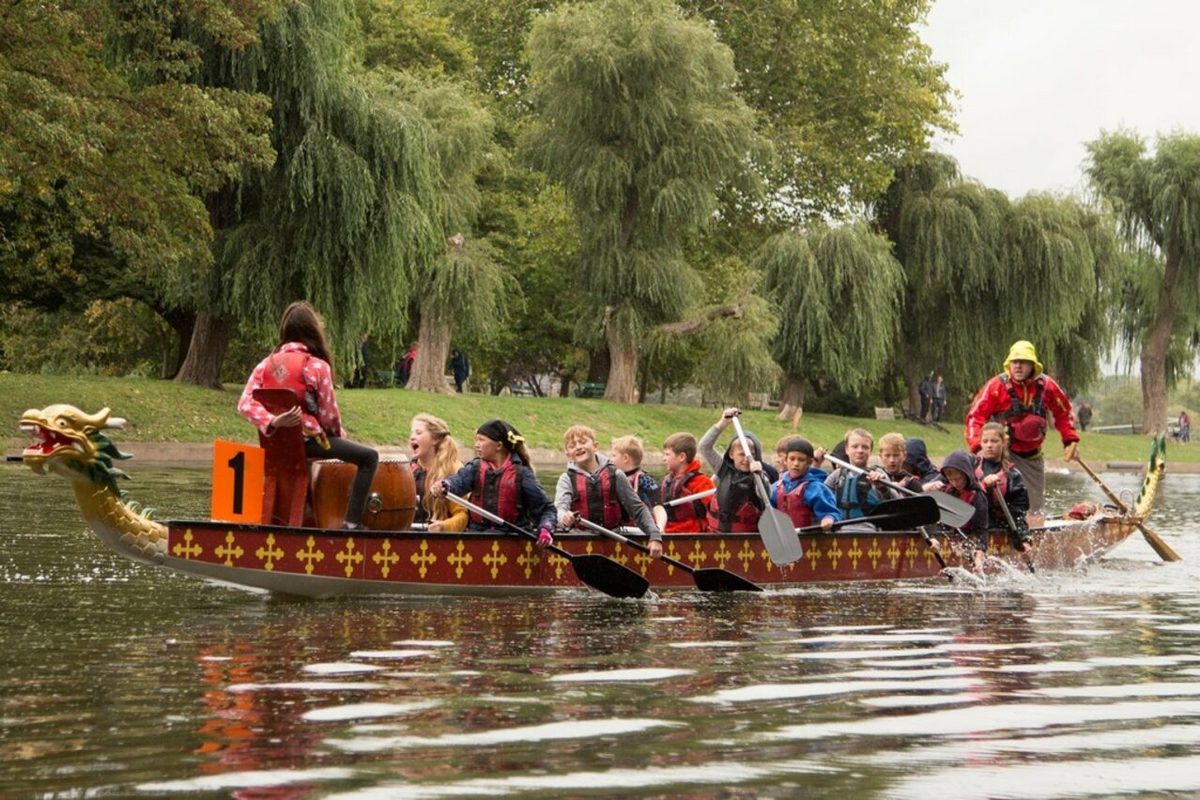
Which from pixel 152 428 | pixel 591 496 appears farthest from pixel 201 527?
pixel 152 428

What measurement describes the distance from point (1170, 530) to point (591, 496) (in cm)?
1189

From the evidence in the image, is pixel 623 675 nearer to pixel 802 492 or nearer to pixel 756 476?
pixel 756 476

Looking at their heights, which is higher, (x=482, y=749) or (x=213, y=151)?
(x=213, y=151)

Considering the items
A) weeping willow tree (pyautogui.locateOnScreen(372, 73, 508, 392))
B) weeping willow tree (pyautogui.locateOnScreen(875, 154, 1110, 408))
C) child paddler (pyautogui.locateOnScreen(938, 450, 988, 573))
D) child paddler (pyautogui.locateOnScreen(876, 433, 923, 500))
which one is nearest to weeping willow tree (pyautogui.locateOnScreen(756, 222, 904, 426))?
weeping willow tree (pyautogui.locateOnScreen(875, 154, 1110, 408))

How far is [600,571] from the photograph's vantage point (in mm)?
12375

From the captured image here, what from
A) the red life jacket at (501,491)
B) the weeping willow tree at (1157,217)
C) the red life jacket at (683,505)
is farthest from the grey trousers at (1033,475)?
the weeping willow tree at (1157,217)

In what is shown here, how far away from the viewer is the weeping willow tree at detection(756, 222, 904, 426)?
4509cm

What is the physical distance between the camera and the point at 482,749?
6.50 meters

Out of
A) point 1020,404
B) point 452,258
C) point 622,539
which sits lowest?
point 622,539

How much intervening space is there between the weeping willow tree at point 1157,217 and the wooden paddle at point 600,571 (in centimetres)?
4361

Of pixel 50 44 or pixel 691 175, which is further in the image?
pixel 691 175

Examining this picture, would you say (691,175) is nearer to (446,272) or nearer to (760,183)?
(760,183)

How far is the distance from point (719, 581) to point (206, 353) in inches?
925

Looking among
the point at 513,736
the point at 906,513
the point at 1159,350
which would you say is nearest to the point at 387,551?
the point at 906,513
